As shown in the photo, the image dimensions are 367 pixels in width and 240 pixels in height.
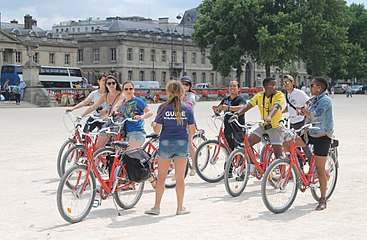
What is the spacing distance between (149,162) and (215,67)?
5687 cm

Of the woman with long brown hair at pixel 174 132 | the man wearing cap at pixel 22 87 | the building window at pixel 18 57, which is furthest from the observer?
the building window at pixel 18 57

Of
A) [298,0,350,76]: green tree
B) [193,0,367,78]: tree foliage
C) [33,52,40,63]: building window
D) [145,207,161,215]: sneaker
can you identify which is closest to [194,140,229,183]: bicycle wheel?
[145,207,161,215]: sneaker

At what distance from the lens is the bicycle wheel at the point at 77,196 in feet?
26.3

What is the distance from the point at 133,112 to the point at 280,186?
252cm

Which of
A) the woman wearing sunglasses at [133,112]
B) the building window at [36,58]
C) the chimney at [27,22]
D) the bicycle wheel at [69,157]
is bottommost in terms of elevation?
the bicycle wheel at [69,157]

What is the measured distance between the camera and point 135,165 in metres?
8.60

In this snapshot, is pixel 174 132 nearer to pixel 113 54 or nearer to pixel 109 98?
pixel 109 98

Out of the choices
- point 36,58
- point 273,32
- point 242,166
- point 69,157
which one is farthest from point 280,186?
point 36,58

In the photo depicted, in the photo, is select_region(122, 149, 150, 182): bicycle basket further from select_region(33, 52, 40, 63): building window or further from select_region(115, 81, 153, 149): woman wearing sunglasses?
select_region(33, 52, 40, 63): building window

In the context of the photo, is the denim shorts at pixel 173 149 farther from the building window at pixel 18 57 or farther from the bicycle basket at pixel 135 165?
the building window at pixel 18 57

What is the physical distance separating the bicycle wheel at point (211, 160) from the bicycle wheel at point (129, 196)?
2.22 metres

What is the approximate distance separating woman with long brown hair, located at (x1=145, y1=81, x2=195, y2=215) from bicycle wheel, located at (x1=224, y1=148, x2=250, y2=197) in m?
1.51

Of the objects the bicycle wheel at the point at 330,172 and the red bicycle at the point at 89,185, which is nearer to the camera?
the red bicycle at the point at 89,185

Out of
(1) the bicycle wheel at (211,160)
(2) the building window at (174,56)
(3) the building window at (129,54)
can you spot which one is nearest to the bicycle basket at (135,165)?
(1) the bicycle wheel at (211,160)
